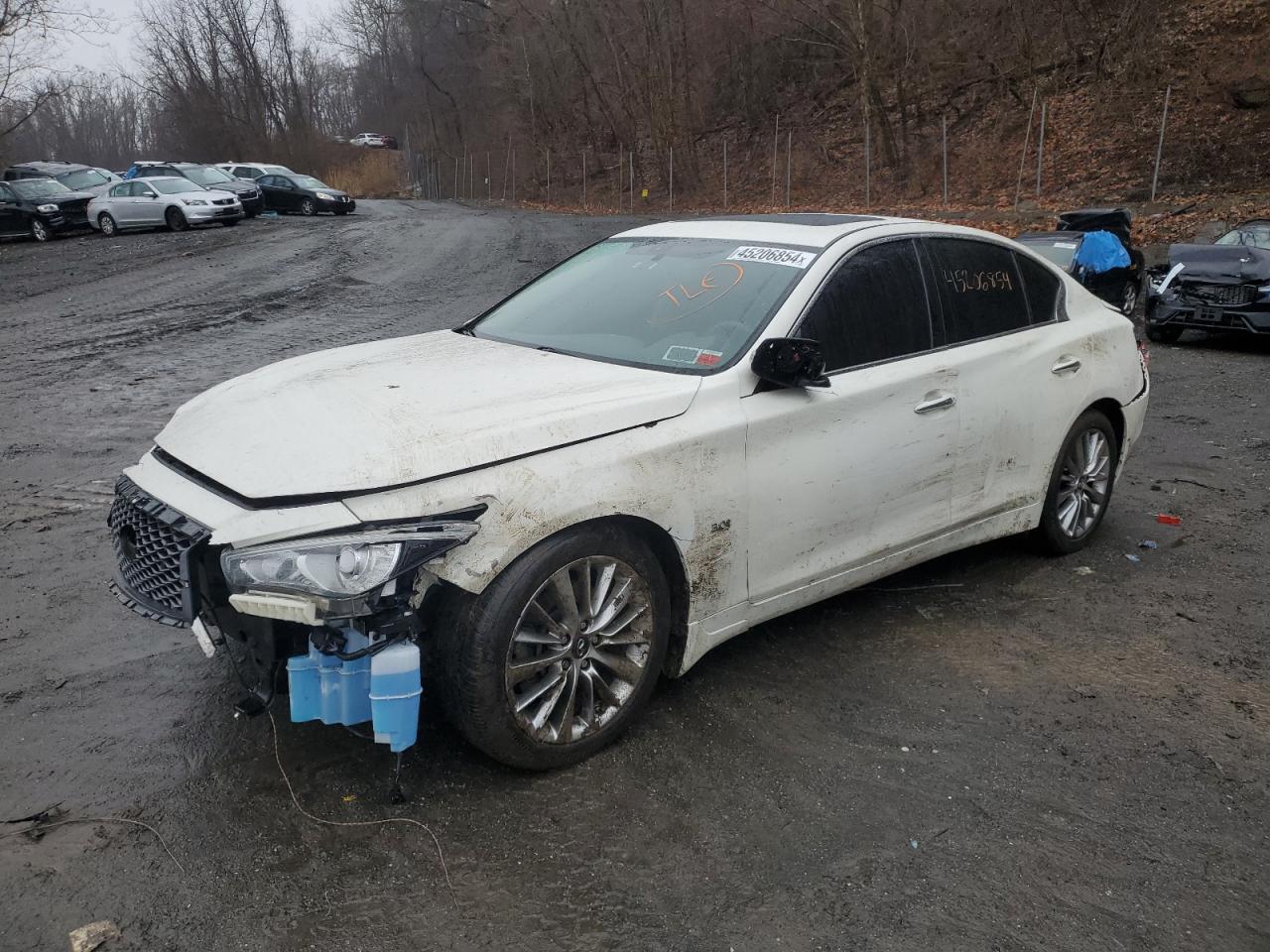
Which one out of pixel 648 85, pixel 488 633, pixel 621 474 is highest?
pixel 648 85

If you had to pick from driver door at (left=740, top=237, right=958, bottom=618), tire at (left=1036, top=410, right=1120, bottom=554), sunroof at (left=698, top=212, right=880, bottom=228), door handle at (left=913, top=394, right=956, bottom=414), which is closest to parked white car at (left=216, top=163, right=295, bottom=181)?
sunroof at (left=698, top=212, right=880, bottom=228)

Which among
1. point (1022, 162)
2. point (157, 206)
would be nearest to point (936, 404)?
point (1022, 162)

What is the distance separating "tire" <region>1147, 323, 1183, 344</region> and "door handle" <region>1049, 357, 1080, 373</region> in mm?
8906

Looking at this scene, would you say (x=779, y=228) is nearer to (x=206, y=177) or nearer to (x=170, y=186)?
(x=170, y=186)

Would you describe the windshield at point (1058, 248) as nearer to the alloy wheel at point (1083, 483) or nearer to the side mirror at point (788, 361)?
the alloy wheel at point (1083, 483)

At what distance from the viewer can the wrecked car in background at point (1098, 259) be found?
13.7 m

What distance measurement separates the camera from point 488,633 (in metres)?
3.06

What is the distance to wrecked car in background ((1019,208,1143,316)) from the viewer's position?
13.7 meters

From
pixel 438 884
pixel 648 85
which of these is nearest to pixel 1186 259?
pixel 438 884

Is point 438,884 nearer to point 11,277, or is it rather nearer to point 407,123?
point 11,277

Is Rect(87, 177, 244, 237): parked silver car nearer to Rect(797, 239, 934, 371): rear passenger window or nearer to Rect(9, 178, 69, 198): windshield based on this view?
Rect(9, 178, 69, 198): windshield

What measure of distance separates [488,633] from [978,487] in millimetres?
2554

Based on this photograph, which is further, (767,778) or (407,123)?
(407,123)

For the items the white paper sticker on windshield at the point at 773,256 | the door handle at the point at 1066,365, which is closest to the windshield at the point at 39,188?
the white paper sticker on windshield at the point at 773,256
